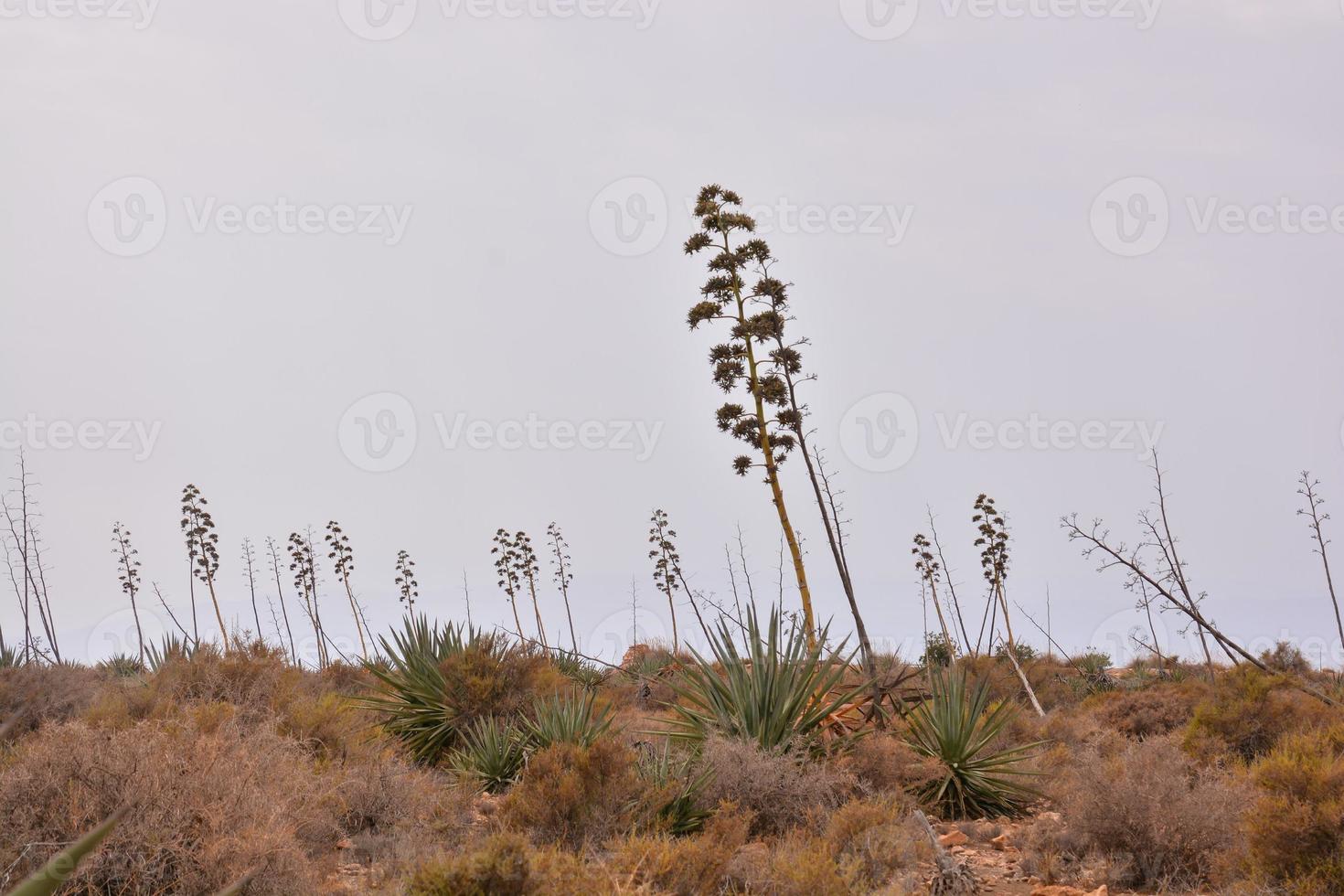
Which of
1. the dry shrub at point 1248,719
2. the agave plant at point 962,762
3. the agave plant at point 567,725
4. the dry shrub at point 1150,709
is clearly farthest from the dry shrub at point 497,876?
the dry shrub at point 1150,709

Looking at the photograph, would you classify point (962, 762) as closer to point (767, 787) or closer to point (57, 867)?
point (767, 787)

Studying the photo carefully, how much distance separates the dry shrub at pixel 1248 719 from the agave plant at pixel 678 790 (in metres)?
7.24

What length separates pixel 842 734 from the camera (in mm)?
11305

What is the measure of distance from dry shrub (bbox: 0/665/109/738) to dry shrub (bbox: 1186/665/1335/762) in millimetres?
14236

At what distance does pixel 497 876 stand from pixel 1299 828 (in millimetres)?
5475

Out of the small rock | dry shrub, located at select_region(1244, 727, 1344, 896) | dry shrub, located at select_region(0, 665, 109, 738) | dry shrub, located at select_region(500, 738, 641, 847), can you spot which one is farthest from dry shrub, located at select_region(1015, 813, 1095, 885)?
dry shrub, located at select_region(0, 665, 109, 738)

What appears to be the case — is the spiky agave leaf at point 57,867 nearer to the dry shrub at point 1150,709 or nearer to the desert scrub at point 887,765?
the desert scrub at point 887,765

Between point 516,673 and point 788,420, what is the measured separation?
7058 millimetres

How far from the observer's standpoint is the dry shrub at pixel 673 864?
671 centimetres

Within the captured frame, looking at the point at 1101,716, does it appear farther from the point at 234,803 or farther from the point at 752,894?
the point at 234,803

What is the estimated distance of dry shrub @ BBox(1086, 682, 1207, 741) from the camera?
16.9 meters

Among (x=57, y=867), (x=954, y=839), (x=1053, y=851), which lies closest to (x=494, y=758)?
(x=954, y=839)

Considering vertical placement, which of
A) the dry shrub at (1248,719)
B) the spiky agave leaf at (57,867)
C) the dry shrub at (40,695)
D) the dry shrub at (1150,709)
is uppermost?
the dry shrub at (40,695)

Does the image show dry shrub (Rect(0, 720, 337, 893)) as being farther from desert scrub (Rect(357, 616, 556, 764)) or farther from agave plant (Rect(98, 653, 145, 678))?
agave plant (Rect(98, 653, 145, 678))
